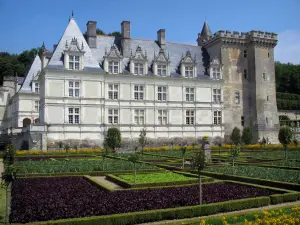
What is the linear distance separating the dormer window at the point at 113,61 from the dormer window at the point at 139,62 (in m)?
1.54

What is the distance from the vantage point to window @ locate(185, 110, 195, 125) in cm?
4172

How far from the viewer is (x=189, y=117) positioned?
137ft

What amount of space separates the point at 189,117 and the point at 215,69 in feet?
24.7

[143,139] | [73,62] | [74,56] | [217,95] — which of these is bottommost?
[143,139]

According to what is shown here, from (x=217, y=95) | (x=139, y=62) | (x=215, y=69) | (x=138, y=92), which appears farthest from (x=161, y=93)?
(x=215, y=69)

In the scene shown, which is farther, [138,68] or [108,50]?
[108,50]

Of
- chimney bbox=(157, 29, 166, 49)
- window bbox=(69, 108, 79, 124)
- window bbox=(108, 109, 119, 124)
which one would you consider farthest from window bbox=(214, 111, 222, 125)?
window bbox=(69, 108, 79, 124)

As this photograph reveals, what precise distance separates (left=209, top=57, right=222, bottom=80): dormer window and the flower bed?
30.7 metres

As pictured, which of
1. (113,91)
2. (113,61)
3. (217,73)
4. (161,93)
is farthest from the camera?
(217,73)

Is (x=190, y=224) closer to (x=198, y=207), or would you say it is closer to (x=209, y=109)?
(x=198, y=207)

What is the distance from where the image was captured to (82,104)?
36.3 m

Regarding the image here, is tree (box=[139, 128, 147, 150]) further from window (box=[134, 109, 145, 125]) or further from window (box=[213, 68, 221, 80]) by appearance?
window (box=[213, 68, 221, 80])

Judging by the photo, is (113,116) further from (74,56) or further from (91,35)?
(91,35)

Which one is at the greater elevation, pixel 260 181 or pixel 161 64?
pixel 161 64
